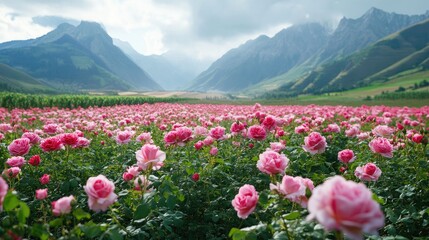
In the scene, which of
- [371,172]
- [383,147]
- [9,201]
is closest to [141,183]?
[9,201]

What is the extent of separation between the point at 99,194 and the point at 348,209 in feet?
4.94

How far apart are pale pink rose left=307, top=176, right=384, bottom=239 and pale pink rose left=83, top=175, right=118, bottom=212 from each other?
4.36 feet

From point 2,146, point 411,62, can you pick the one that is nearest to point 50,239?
point 2,146

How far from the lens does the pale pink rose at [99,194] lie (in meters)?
1.95

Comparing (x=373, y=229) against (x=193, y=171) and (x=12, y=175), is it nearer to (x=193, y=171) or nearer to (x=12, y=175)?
(x=193, y=171)

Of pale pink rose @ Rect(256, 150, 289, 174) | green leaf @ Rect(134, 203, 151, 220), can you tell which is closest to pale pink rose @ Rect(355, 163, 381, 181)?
pale pink rose @ Rect(256, 150, 289, 174)

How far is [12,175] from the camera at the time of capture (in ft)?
9.24

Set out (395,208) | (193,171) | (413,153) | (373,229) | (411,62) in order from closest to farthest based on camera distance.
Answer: (373,229) → (395,208) → (193,171) → (413,153) → (411,62)

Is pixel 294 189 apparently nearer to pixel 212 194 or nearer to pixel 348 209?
pixel 348 209

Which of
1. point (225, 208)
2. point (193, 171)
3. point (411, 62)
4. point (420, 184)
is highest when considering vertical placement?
point (411, 62)

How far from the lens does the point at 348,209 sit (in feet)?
3.83

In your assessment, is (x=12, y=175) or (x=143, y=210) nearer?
(x=143, y=210)

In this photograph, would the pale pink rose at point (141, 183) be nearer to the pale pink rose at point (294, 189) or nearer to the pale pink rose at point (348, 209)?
the pale pink rose at point (294, 189)

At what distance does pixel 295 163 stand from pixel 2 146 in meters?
4.86
